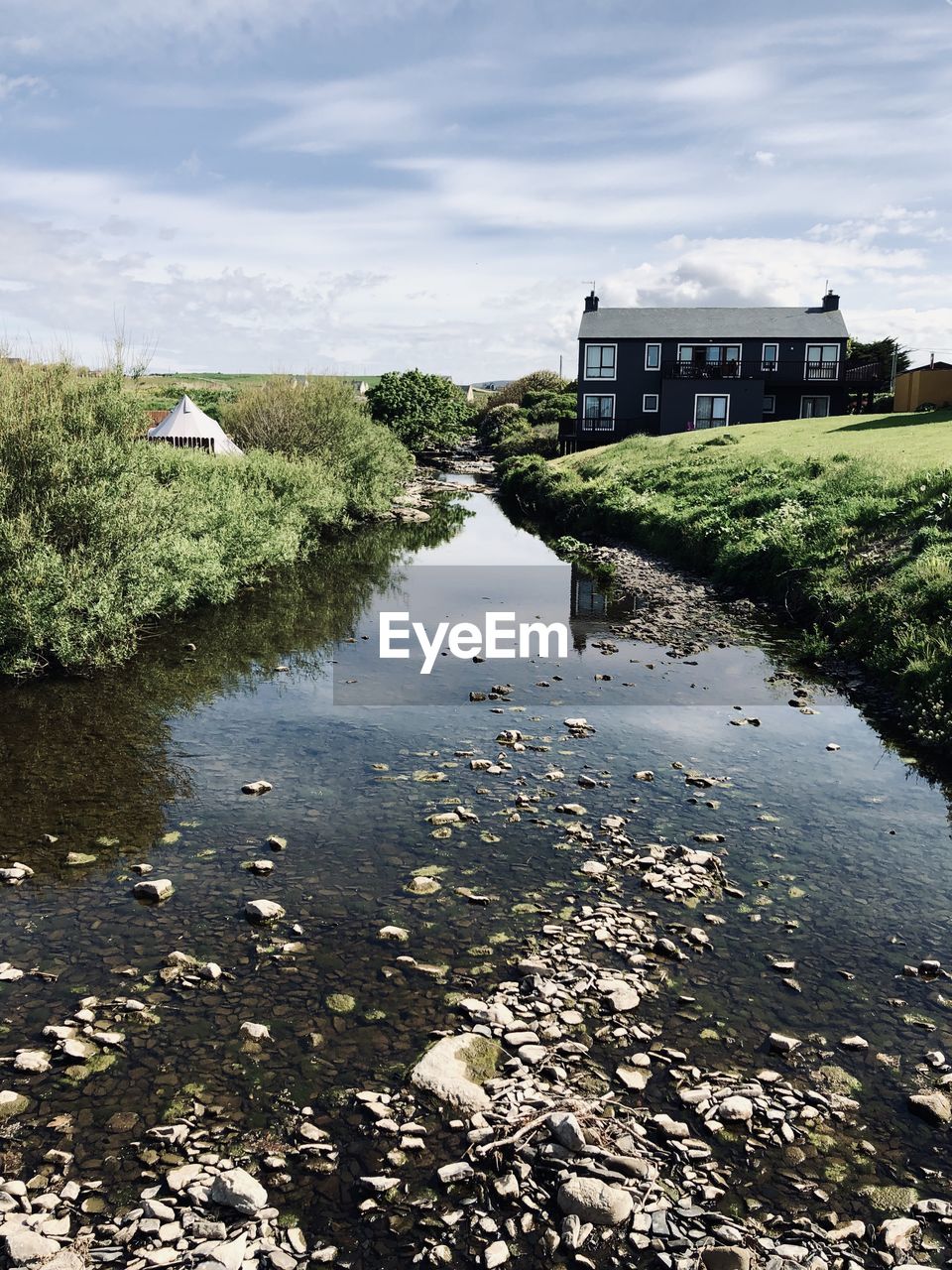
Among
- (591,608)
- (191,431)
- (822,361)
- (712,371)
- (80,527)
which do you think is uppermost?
(822,361)

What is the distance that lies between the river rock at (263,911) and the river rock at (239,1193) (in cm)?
384

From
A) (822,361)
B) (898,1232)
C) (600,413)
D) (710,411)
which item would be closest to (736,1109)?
(898,1232)

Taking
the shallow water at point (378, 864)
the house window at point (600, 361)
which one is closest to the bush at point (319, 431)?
the house window at point (600, 361)

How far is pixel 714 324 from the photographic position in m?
78.4

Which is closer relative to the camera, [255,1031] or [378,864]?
[255,1031]

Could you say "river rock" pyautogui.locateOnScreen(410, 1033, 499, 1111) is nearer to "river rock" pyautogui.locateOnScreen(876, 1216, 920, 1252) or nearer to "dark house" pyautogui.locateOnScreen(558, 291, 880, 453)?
Answer: "river rock" pyautogui.locateOnScreen(876, 1216, 920, 1252)

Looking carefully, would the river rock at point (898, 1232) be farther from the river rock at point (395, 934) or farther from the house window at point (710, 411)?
the house window at point (710, 411)

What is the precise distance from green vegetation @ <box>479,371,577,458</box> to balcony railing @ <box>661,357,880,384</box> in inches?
537

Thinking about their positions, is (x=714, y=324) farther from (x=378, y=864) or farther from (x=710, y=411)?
(x=378, y=864)

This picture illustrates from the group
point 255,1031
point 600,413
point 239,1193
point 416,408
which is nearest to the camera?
point 239,1193

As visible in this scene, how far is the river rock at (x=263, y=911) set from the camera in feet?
34.6

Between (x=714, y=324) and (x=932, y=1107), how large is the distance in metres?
78.8

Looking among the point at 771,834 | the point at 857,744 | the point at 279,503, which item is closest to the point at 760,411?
the point at 279,503

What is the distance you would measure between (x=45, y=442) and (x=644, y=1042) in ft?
59.0
